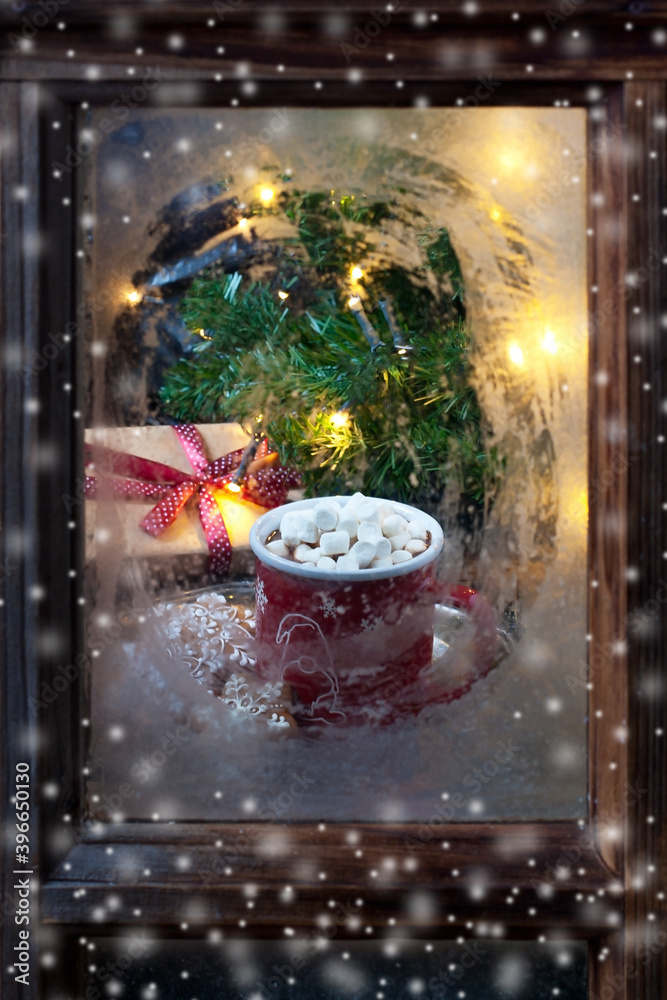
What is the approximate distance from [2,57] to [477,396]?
248 millimetres

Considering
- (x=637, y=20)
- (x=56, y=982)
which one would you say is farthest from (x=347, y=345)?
(x=56, y=982)

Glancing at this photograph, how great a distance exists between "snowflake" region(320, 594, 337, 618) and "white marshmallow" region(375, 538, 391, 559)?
0.03 m

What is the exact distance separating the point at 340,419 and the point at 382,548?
64 millimetres

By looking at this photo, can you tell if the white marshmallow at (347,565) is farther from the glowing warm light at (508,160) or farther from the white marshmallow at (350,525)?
the glowing warm light at (508,160)

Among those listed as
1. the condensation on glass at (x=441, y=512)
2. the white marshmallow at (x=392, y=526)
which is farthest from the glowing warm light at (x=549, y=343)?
the white marshmallow at (x=392, y=526)

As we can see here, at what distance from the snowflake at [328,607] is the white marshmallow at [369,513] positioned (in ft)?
0.12

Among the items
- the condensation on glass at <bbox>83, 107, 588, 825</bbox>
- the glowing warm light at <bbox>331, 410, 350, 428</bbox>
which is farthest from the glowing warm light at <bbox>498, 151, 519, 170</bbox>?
the glowing warm light at <bbox>331, 410, 350, 428</bbox>

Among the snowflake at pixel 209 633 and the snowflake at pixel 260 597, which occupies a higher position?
the snowflake at pixel 260 597

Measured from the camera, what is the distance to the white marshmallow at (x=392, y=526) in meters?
0.32

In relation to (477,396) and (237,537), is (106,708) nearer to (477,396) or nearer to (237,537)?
(237,537)

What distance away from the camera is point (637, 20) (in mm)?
289

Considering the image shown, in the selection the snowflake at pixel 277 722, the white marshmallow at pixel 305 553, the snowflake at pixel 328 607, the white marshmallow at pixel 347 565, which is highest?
the white marshmallow at pixel 305 553

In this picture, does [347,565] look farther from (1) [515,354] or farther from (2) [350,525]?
(1) [515,354]

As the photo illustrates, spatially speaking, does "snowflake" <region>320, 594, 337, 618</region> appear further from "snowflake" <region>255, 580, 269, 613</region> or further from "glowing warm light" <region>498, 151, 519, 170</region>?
"glowing warm light" <region>498, 151, 519, 170</region>
